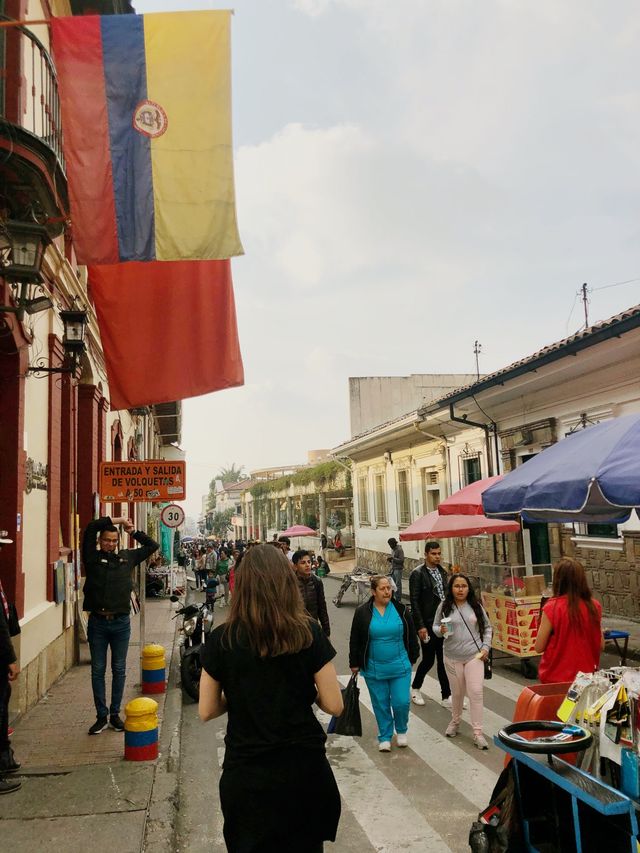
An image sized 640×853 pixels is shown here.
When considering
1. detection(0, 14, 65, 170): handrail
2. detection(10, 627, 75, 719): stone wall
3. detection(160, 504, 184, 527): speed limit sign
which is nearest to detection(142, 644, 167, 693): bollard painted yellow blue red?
detection(10, 627, 75, 719): stone wall

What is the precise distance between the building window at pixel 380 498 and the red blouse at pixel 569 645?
69.0 feet

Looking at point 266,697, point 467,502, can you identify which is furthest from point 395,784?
point 467,502

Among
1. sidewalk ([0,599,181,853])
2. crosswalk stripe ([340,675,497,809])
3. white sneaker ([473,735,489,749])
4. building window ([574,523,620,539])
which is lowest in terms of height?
crosswalk stripe ([340,675,497,809])

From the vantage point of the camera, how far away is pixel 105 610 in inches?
253

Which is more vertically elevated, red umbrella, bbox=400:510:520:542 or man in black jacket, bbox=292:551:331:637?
red umbrella, bbox=400:510:520:542

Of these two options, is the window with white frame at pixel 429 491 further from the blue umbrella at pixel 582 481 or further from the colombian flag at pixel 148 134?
the colombian flag at pixel 148 134

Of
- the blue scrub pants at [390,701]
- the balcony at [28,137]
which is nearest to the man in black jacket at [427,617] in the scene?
the blue scrub pants at [390,701]

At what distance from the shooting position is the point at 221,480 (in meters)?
139

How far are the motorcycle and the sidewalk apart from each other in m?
0.53

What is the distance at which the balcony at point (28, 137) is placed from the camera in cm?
541

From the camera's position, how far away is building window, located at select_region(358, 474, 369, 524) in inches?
1137

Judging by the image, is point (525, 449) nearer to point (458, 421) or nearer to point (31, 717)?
point (458, 421)

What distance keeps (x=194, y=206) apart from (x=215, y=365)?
231cm

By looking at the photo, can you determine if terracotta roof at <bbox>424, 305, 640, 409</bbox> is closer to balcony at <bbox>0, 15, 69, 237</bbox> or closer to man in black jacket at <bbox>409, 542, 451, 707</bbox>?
man in black jacket at <bbox>409, 542, 451, 707</bbox>
